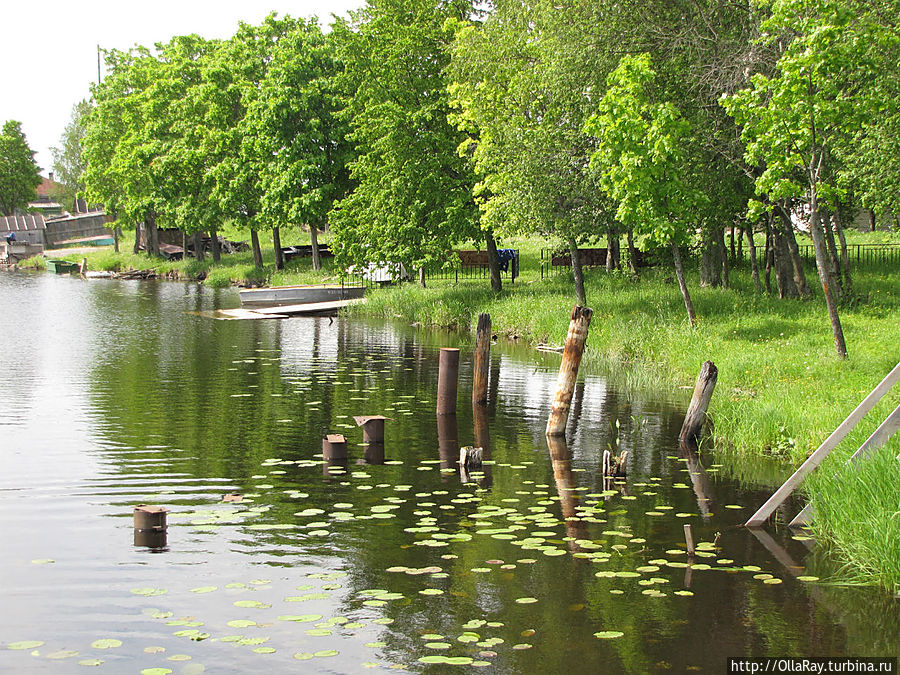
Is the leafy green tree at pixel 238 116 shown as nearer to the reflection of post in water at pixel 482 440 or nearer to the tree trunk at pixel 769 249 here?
the tree trunk at pixel 769 249

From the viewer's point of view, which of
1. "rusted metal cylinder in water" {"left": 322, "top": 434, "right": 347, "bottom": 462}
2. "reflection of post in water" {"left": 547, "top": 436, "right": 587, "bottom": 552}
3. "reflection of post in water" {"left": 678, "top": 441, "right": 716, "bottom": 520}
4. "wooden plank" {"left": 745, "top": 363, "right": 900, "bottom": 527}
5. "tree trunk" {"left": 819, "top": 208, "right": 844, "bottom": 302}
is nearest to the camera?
"wooden plank" {"left": 745, "top": 363, "right": 900, "bottom": 527}

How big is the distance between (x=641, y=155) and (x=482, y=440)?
32.9ft

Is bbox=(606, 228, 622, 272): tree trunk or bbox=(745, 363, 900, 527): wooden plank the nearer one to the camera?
bbox=(745, 363, 900, 527): wooden plank

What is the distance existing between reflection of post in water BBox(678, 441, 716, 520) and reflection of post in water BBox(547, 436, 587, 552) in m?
1.63

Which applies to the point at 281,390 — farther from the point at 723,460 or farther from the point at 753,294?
the point at 753,294

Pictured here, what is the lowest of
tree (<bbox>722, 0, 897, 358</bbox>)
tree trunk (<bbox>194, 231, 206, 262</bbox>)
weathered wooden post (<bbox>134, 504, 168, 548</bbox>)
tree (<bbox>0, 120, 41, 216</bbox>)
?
weathered wooden post (<bbox>134, 504, 168, 548</bbox>)

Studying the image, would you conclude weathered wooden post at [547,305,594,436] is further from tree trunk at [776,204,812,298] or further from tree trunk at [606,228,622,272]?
tree trunk at [606,228,622,272]

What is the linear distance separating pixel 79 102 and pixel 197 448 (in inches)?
4599

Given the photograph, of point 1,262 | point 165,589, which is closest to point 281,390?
point 165,589

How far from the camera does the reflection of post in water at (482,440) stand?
42.9ft

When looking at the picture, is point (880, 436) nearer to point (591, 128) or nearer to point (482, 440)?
point (482, 440)

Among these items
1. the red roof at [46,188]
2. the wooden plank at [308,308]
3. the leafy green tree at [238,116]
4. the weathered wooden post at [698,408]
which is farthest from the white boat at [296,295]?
the red roof at [46,188]

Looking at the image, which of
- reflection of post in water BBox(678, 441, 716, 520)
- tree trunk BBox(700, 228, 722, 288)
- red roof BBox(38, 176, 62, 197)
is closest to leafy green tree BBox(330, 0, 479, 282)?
tree trunk BBox(700, 228, 722, 288)

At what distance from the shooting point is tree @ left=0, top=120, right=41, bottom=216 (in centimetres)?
10681
